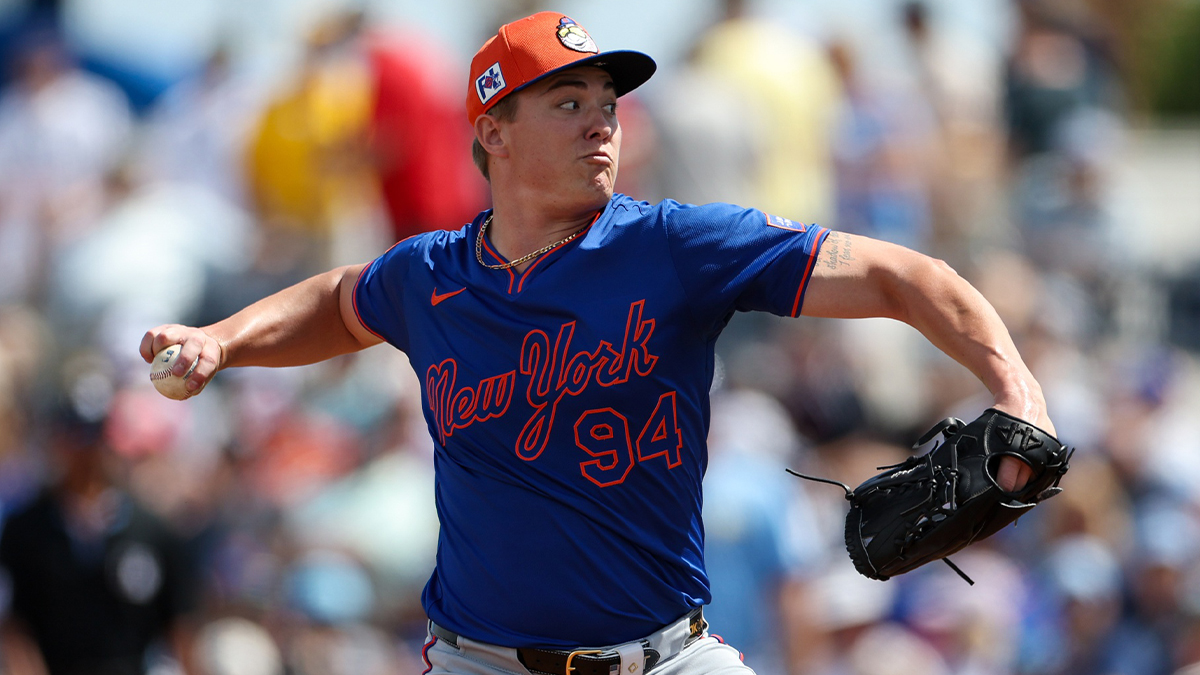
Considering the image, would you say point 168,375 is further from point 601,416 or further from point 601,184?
point 601,184

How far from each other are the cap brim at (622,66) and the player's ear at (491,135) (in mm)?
161

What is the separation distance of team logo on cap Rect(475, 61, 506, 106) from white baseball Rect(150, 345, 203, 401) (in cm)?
113

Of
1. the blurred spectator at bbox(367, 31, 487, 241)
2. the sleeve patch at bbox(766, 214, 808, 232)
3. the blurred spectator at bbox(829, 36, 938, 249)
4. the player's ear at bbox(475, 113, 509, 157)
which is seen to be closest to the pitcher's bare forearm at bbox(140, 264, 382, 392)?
the player's ear at bbox(475, 113, 509, 157)

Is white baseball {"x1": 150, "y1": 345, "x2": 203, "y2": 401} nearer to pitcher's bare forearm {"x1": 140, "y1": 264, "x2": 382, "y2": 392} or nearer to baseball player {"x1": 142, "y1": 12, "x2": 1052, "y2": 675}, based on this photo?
baseball player {"x1": 142, "y1": 12, "x2": 1052, "y2": 675}

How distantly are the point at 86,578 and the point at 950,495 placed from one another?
5.28m

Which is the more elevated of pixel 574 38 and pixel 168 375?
pixel 574 38

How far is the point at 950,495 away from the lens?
3461mm

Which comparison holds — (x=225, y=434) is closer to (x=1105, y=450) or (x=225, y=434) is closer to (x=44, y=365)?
(x=44, y=365)

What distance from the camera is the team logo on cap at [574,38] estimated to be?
13.3 feet

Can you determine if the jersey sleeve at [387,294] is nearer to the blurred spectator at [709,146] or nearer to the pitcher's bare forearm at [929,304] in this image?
the pitcher's bare forearm at [929,304]

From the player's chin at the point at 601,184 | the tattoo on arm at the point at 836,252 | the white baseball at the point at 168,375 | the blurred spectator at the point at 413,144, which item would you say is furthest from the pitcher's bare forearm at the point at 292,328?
the blurred spectator at the point at 413,144

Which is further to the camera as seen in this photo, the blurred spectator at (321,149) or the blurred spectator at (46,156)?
the blurred spectator at (46,156)

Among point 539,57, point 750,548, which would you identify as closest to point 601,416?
point 539,57

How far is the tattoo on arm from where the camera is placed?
3689 millimetres
